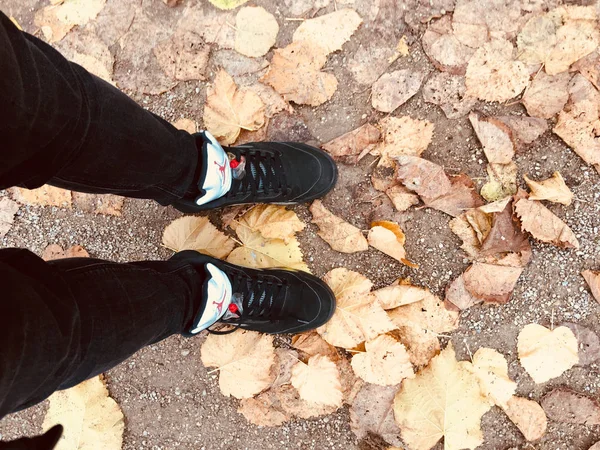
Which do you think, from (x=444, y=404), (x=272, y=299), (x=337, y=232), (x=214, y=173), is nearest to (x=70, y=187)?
(x=214, y=173)

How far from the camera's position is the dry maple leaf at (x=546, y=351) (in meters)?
1.46

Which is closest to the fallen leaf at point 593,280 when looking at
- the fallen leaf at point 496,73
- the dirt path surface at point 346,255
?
the dirt path surface at point 346,255

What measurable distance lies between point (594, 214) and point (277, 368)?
1.13 meters

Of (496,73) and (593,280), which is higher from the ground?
(496,73)

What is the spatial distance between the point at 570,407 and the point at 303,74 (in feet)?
4.49

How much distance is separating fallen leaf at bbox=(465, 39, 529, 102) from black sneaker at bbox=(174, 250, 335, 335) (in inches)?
31.8

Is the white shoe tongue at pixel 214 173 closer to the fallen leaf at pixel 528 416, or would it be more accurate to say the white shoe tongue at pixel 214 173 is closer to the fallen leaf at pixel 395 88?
the fallen leaf at pixel 395 88

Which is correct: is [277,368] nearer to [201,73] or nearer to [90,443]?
[90,443]

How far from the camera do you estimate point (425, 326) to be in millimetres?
1515

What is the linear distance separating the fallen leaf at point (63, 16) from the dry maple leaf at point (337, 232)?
1069 mm

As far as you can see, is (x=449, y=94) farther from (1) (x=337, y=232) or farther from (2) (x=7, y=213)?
(2) (x=7, y=213)

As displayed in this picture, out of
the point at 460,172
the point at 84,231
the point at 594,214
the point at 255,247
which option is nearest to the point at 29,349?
the point at 255,247

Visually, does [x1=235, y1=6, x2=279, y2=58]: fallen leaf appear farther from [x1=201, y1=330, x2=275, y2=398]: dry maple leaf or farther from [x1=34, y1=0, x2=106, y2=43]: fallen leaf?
[x1=201, y1=330, x2=275, y2=398]: dry maple leaf

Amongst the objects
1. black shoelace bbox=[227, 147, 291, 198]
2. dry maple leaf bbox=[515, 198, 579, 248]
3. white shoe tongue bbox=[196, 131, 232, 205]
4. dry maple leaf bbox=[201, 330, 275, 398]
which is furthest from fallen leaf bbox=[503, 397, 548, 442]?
white shoe tongue bbox=[196, 131, 232, 205]
